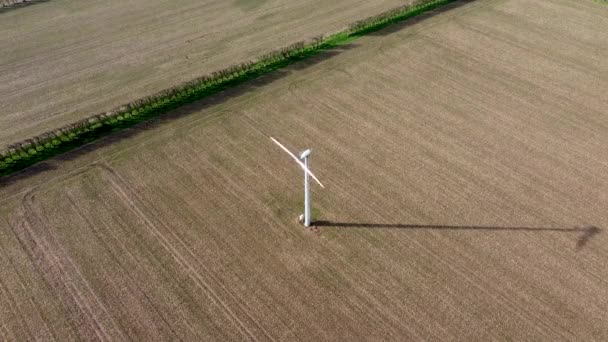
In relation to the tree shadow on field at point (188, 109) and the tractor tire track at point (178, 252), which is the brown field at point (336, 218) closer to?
the tractor tire track at point (178, 252)

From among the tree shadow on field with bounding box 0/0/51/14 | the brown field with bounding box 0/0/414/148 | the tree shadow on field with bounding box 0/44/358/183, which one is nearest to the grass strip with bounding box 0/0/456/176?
the tree shadow on field with bounding box 0/44/358/183

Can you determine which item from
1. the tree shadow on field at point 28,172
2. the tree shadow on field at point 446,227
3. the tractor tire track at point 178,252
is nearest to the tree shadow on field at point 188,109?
the tree shadow on field at point 28,172

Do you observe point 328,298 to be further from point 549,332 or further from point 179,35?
point 179,35

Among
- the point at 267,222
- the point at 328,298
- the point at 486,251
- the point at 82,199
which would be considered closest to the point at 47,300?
the point at 82,199

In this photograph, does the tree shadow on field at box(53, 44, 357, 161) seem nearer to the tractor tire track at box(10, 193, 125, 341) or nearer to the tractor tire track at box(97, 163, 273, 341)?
the tractor tire track at box(97, 163, 273, 341)

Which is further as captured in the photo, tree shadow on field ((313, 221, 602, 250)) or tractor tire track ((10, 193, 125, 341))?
tree shadow on field ((313, 221, 602, 250))

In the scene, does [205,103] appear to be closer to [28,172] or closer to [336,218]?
[28,172]
